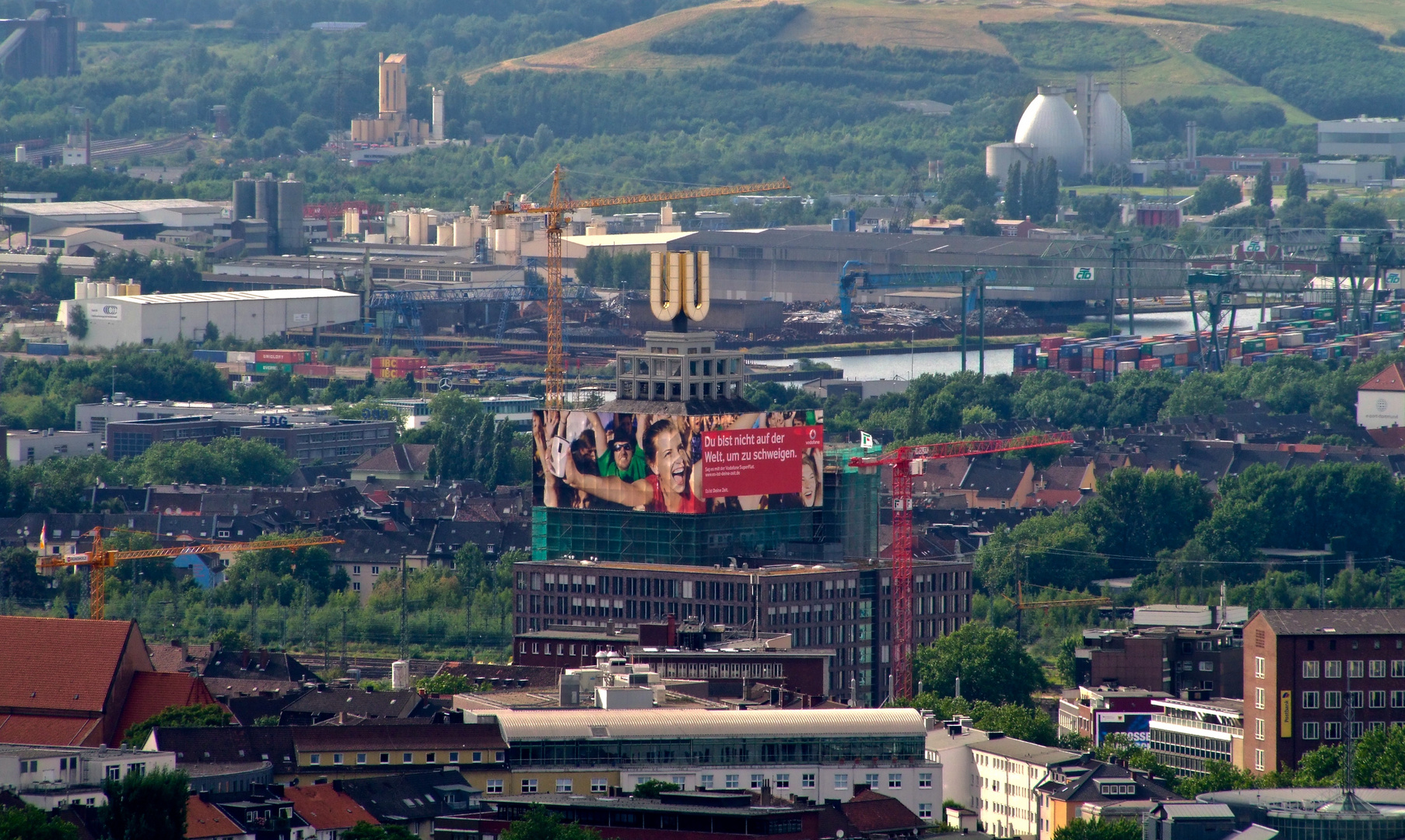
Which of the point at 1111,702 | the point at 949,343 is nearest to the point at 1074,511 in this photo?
the point at 1111,702

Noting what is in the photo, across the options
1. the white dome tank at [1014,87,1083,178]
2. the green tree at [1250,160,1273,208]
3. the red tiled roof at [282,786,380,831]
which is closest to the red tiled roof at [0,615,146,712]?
the red tiled roof at [282,786,380,831]

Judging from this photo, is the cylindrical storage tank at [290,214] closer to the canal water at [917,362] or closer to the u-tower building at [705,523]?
the canal water at [917,362]

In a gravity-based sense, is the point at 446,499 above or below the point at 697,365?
below

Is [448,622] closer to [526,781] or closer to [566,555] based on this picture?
[566,555]

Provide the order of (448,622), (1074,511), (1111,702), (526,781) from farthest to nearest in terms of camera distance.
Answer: (1074,511) < (448,622) < (1111,702) < (526,781)

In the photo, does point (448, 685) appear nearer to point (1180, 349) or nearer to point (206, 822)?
point (206, 822)
